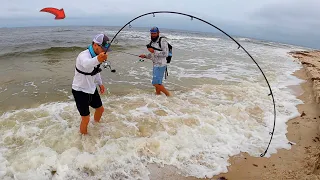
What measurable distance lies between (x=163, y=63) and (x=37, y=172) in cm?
438

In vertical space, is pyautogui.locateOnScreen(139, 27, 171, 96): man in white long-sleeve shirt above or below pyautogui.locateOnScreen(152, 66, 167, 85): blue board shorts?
above

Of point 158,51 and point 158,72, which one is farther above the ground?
point 158,51

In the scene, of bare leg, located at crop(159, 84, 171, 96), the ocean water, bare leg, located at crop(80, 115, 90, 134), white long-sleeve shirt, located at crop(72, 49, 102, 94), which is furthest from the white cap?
bare leg, located at crop(159, 84, 171, 96)

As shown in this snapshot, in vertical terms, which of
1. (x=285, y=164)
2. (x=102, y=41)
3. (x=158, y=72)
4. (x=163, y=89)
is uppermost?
(x=102, y=41)

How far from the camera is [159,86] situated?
7473 mm

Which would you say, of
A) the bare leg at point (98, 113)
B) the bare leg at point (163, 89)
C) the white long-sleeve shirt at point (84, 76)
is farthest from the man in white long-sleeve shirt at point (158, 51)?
the white long-sleeve shirt at point (84, 76)

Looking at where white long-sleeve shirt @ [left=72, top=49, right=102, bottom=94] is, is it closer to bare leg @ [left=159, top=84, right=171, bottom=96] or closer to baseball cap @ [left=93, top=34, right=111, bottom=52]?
baseball cap @ [left=93, top=34, right=111, bottom=52]

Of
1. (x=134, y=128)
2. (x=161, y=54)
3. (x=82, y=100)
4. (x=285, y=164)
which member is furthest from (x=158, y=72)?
(x=285, y=164)

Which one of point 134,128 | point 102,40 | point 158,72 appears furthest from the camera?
point 158,72

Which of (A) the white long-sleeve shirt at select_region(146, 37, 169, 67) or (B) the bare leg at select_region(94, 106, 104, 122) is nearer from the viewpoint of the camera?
(B) the bare leg at select_region(94, 106, 104, 122)

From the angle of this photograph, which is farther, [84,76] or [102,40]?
[84,76]

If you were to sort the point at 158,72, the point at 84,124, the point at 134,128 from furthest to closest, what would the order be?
the point at 158,72
the point at 134,128
the point at 84,124

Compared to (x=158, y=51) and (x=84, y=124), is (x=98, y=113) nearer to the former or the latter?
(x=84, y=124)

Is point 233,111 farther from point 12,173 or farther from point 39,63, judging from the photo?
point 39,63
